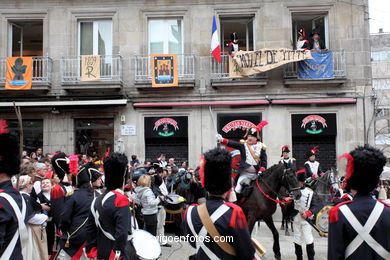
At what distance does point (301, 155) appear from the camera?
15.5 metres

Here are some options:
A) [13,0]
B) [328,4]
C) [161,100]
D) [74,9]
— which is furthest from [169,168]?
[13,0]

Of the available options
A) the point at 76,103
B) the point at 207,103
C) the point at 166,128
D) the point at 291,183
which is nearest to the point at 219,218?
the point at 291,183

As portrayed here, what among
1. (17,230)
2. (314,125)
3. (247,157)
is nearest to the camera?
(17,230)

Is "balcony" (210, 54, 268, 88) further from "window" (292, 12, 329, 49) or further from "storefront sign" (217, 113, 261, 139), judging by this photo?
"window" (292, 12, 329, 49)

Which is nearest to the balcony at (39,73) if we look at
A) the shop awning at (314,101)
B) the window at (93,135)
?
the window at (93,135)

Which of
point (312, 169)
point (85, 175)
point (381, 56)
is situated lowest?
point (312, 169)

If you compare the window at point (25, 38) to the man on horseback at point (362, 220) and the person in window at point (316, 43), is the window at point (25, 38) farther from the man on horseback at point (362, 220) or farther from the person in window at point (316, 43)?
the man on horseback at point (362, 220)

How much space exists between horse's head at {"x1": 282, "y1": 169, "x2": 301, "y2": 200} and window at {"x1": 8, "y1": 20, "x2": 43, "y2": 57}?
14604mm

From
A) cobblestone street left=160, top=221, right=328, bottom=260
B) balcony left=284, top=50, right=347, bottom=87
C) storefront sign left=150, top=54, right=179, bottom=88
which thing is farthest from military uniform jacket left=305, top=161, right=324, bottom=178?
storefront sign left=150, top=54, right=179, bottom=88

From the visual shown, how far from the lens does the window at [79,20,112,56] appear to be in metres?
16.5

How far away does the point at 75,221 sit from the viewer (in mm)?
4871

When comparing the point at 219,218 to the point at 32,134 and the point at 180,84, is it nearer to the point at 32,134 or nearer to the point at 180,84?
the point at 180,84

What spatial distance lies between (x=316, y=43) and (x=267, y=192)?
33.2ft

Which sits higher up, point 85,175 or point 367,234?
point 85,175
